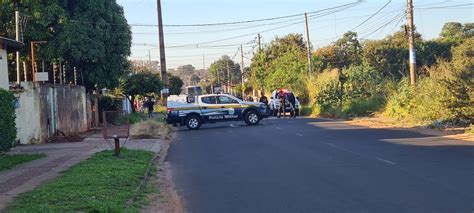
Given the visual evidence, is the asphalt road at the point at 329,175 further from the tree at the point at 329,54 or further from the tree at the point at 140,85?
the tree at the point at 329,54

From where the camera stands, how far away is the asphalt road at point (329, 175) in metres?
9.15

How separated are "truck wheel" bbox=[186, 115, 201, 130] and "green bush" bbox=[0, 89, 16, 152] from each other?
48.3 feet

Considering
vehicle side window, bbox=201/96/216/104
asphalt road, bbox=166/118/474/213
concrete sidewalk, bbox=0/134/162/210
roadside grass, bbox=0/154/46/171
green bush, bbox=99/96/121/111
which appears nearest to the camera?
asphalt road, bbox=166/118/474/213

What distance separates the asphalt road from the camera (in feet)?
30.0

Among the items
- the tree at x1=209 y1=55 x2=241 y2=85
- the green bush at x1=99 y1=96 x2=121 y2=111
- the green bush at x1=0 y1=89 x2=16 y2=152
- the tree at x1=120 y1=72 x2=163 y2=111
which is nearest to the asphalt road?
the green bush at x1=0 y1=89 x2=16 y2=152

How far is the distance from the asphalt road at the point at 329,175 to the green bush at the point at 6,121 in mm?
4432

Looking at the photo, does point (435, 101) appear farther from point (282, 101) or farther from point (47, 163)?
point (282, 101)

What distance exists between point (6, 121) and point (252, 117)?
17005mm

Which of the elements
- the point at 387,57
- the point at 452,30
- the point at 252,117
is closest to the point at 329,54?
the point at 387,57

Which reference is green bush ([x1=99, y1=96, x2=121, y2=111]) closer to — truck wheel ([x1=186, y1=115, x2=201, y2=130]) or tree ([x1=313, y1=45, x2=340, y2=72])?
truck wheel ([x1=186, y1=115, x2=201, y2=130])

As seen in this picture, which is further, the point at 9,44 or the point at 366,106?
the point at 366,106

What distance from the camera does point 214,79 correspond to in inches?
5049

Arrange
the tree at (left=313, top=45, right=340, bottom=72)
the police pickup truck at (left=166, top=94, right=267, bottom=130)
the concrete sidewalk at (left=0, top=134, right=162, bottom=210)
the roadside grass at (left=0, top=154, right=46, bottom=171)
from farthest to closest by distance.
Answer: the tree at (left=313, top=45, right=340, bottom=72) < the police pickup truck at (left=166, top=94, right=267, bottom=130) < the roadside grass at (left=0, top=154, right=46, bottom=171) < the concrete sidewalk at (left=0, top=134, right=162, bottom=210)

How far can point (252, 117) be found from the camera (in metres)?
31.5
